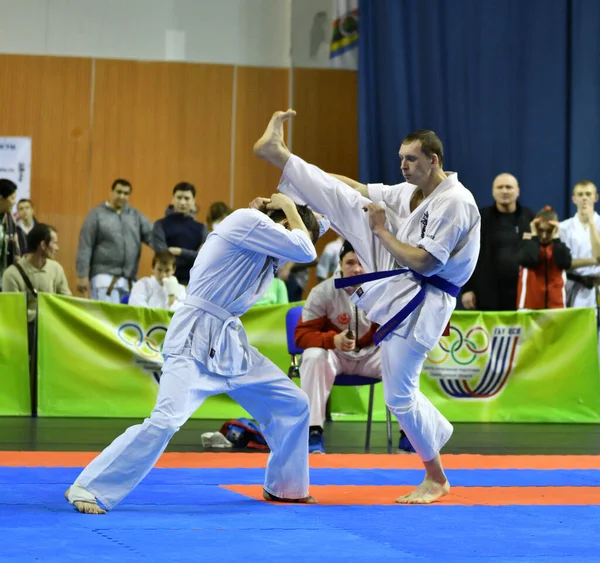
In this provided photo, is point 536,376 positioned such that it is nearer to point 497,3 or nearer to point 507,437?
point 507,437

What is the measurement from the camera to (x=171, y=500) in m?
4.07

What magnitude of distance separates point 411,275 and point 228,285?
0.78 meters

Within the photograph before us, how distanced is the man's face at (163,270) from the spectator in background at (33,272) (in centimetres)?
83

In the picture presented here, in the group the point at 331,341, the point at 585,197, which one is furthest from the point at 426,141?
the point at 585,197

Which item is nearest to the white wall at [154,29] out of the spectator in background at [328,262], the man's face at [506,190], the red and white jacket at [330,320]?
the spectator in background at [328,262]

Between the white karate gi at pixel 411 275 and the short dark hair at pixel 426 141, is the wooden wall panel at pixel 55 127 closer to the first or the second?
the white karate gi at pixel 411 275

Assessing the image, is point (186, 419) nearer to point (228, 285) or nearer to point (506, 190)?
point (228, 285)

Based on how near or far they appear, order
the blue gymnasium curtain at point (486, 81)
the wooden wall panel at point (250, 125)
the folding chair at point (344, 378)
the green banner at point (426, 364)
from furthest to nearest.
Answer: the wooden wall panel at point (250, 125)
the blue gymnasium curtain at point (486, 81)
the green banner at point (426, 364)
the folding chair at point (344, 378)

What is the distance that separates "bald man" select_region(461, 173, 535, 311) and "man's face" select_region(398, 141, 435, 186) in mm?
4166

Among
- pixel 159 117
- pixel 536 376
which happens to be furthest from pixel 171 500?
pixel 159 117

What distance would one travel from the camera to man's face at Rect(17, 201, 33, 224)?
1052 cm

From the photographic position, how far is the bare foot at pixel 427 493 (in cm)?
417

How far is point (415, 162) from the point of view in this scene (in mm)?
4148

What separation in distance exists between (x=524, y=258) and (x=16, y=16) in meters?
6.85
